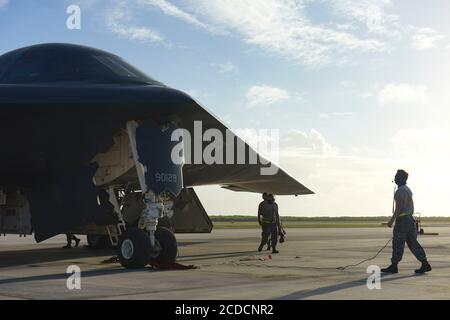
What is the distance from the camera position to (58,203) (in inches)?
519

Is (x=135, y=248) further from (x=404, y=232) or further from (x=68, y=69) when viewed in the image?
(x=404, y=232)

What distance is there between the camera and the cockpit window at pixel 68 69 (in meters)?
13.7

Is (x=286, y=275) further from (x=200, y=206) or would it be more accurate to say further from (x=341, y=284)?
(x=200, y=206)

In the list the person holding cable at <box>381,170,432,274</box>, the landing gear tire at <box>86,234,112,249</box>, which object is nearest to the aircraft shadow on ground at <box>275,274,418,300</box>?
the person holding cable at <box>381,170,432,274</box>

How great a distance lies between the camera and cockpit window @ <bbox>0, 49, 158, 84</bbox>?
539 inches

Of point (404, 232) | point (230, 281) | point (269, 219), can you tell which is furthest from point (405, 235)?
point (269, 219)

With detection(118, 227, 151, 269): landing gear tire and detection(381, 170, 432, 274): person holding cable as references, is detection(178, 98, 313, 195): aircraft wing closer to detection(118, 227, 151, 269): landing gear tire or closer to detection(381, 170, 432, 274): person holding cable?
detection(118, 227, 151, 269): landing gear tire

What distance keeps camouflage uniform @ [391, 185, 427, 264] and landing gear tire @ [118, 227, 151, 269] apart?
4.72 meters

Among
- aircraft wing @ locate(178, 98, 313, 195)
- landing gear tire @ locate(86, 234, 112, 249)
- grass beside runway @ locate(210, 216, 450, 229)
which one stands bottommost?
grass beside runway @ locate(210, 216, 450, 229)

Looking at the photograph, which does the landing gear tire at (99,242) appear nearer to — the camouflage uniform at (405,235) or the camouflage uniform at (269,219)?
the camouflage uniform at (269,219)

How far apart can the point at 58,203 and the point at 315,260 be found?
20.4 ft

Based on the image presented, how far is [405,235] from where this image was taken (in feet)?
36.9

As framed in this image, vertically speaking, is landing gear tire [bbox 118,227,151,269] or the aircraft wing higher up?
the aircraft wing
